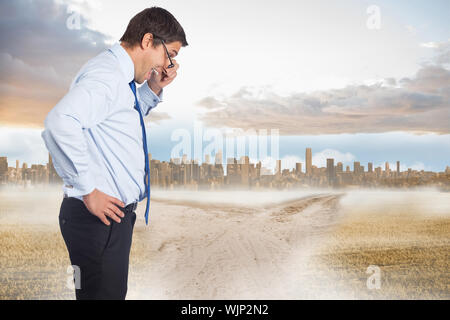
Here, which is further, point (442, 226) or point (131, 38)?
point (442, 226)

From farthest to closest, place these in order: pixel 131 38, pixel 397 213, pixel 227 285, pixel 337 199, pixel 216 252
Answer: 1. pixel 337 199
2. pixel 397 213
3. pixel 216 252
4. pixel 227 285
5. pixel 131 38

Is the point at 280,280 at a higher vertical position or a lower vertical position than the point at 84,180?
lower

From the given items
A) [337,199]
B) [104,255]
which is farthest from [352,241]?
[104,255]

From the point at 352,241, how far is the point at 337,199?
28.5 ft

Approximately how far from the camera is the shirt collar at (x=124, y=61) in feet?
7.12

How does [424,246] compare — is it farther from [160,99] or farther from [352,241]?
[160,99]

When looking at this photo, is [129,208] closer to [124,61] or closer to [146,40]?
[124,61]

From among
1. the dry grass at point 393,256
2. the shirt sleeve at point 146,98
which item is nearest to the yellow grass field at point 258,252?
the dry grass at point 393,256

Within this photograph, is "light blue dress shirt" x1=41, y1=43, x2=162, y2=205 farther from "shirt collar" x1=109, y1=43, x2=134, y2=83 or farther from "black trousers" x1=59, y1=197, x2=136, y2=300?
"black trousers" x1=59, y1=197, x2=136, y2=300

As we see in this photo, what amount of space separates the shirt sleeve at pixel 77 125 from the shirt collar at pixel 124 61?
0.19 meters

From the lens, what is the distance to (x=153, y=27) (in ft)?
7.54

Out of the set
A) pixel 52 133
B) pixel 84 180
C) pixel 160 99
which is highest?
pixel 160 99

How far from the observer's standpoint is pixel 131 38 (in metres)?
2.30

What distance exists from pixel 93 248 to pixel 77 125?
0.70 metres
